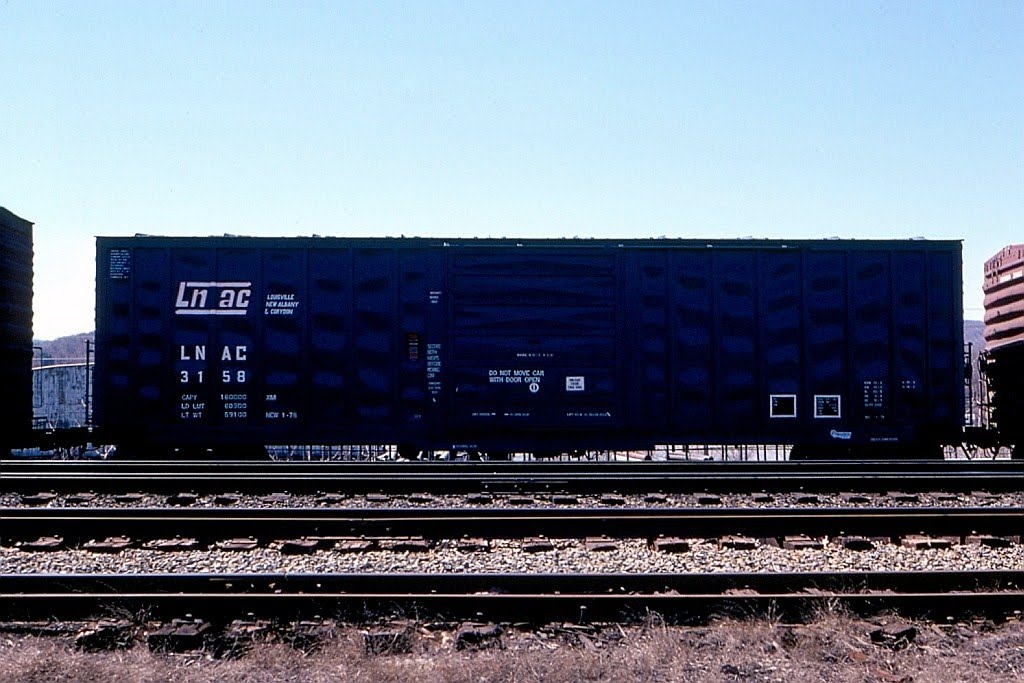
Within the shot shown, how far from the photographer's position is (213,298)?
12.4 meters

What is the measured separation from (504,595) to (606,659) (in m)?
1.07

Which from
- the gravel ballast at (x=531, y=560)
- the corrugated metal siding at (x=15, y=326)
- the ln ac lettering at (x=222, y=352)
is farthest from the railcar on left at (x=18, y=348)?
the gravel ballast at (x=531, y=560)

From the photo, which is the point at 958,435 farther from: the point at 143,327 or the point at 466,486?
the point at 143,327

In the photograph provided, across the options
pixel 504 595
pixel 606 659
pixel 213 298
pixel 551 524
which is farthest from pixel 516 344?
pixel 606 659

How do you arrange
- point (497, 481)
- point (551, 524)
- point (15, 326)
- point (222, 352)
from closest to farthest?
point (551, 524) < point (497, 481) < point (222, 352) < point (15, 326)

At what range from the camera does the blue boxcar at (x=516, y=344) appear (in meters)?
12.3

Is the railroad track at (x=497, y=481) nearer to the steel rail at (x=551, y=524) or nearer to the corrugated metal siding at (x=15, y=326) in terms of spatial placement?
the steel rail at (x=551, y=524)

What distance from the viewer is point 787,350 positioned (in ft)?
41.0

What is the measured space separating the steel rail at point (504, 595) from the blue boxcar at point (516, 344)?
6.55m

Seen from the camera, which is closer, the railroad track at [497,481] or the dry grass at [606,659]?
the dry grass at [606,659]

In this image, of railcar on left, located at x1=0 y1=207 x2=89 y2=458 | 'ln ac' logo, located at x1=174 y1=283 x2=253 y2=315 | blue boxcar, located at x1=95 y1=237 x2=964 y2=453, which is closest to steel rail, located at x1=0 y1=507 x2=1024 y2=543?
blue boxcar, located at x1=95 y1=237 x2=964 y2=453

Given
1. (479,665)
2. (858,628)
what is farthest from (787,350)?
(479,665)

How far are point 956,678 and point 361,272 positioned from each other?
9.84m

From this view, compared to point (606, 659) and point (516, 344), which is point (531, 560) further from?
point (516, 344)
